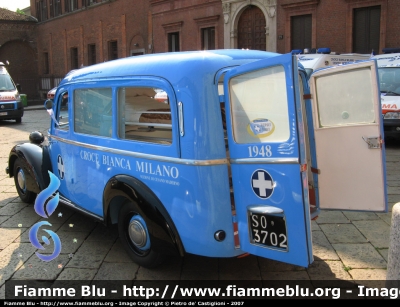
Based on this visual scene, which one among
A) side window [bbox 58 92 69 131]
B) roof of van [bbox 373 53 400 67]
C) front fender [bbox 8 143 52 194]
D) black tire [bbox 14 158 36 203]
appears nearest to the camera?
side window [bbox 58 92 69 131]

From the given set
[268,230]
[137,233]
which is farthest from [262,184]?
[137,233]

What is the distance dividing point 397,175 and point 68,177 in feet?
17.5

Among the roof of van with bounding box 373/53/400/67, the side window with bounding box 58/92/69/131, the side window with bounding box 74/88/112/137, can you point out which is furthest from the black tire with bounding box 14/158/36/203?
the roof of van with bounding box 373/53/400/67

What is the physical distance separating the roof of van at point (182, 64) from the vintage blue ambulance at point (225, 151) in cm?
1

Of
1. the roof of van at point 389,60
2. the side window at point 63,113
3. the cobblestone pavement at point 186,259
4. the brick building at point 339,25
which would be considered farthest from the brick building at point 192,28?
the side window at point 63,113

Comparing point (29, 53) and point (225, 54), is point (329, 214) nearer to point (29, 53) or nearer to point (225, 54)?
point (225, 54)

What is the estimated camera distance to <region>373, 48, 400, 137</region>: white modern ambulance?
971cm

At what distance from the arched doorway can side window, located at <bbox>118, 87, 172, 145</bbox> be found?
665 inches

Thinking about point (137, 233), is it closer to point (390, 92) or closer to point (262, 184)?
point (262, 184)

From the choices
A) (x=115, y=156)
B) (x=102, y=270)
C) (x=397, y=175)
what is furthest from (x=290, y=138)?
(x=397, y=175)

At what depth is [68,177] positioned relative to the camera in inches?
196

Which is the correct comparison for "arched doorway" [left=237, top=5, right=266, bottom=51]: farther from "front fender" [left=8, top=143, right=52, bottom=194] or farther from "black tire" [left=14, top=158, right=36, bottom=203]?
"front fender" [left=8, top=143, right=52, bottom=194]

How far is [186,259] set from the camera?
13.8ft

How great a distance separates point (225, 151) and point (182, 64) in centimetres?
77
